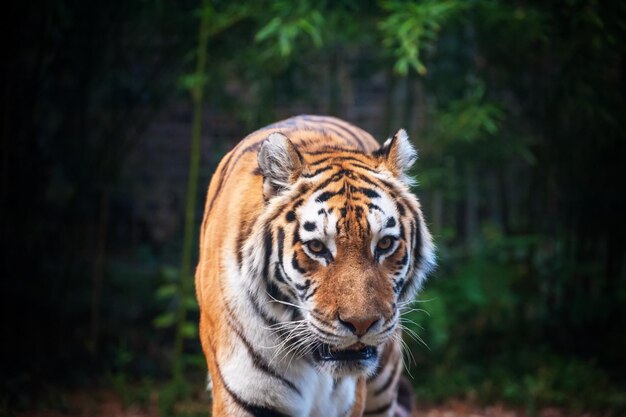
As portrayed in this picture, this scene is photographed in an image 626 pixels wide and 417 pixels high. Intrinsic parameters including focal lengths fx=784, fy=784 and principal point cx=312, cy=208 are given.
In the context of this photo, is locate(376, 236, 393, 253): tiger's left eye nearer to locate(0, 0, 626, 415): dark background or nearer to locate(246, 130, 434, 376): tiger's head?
locate(246, 130, 434, 376): tiger's head

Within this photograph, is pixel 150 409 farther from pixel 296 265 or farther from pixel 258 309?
pixel 296 265

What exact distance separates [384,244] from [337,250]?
166 millimetres

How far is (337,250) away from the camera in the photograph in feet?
7.81

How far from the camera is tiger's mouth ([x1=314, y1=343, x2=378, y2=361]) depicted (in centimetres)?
242

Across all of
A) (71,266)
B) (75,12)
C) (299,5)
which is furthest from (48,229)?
(299,5)

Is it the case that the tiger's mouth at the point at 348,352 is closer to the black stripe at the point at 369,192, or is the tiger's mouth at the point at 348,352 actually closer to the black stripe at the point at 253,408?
the black stripe at the point at 253,408

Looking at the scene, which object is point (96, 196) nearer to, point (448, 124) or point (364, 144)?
point (448, 124)

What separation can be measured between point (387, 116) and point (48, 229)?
2.55 metres

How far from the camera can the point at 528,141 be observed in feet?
18.6

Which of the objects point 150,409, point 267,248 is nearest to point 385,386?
point 267,248

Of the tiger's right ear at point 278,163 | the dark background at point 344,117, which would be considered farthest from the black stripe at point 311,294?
the dark background at point 344,117

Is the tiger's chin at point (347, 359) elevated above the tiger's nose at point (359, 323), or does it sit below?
below

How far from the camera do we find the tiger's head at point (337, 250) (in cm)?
234

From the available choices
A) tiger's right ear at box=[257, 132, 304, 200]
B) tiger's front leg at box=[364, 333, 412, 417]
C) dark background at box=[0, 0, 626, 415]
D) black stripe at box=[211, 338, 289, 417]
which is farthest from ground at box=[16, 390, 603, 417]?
tiger's right ear at box=[257, 132, 304, 200]
